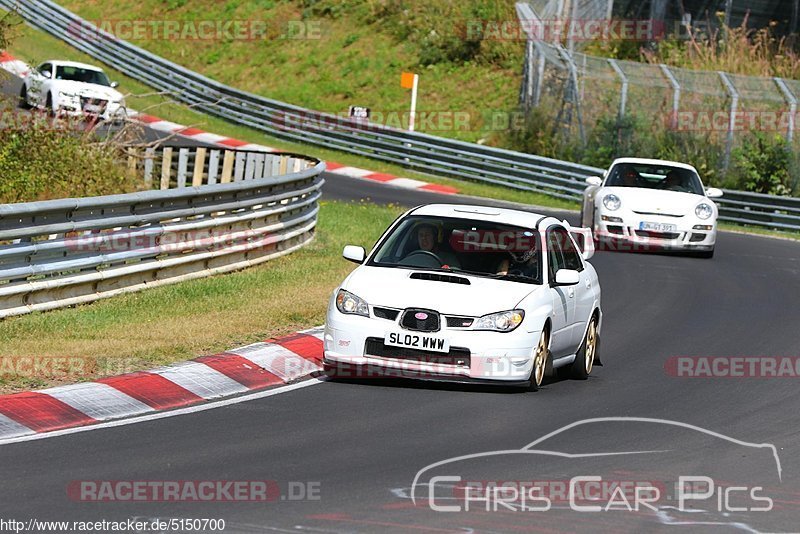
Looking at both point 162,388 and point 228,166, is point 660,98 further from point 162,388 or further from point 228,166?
point 162,388

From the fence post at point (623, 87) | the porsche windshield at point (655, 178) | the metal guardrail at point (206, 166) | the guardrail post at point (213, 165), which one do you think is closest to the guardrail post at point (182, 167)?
the metal guardrail at point (206, 166)

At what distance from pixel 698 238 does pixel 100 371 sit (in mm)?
13651

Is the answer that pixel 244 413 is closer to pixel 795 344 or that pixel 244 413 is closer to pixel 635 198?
pixel 795 344

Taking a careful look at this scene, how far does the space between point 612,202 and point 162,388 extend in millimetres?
13196

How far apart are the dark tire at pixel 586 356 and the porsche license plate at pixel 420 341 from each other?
1.76 meters

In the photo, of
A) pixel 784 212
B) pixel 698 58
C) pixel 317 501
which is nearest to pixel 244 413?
pixel 317 501

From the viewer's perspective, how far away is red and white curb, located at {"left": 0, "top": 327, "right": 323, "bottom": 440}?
9.04 metres

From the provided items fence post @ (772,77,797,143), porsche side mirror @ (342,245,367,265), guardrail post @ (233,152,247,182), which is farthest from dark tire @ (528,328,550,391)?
fence post @ (772,77,797,143)

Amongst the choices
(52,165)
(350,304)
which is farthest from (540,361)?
(52,165)

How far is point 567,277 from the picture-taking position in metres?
11.1

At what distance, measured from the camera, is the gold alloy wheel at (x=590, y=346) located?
11975 mm

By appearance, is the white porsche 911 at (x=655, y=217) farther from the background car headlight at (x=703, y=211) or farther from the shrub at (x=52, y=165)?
the shrub at (x=52, y=165)

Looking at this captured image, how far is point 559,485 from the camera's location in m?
7.71

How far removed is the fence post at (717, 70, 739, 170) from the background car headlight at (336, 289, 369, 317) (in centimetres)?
2278
